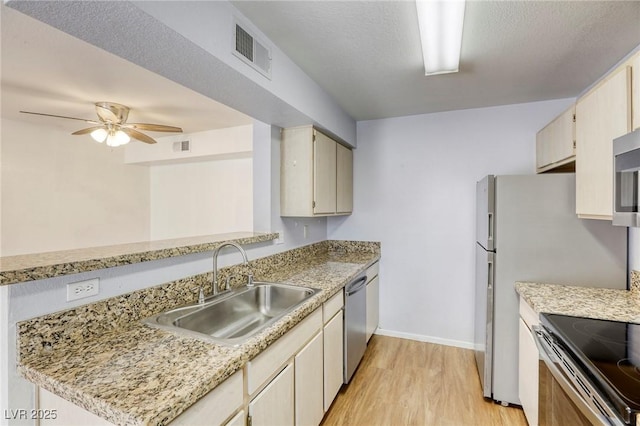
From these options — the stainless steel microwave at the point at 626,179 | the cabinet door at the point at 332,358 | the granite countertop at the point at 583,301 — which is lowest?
the cabinet door at the point at 332,358

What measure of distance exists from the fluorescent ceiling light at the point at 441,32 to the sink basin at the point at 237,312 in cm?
158

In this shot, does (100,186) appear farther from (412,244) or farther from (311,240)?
(412,244)

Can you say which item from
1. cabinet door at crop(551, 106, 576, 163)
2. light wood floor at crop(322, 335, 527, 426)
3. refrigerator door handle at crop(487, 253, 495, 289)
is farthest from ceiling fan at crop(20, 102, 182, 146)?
cabinet door at crop(551, 106, 576, 163)

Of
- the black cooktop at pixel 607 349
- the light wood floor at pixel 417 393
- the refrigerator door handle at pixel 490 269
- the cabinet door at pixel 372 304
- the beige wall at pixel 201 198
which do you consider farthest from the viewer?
the beige wall at pixel 201 198

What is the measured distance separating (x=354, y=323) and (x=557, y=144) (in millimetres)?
2050

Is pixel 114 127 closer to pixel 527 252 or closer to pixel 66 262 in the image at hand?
pixel 66 262

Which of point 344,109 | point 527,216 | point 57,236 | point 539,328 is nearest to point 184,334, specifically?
point 539,328

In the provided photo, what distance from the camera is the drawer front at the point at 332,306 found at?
1893mm

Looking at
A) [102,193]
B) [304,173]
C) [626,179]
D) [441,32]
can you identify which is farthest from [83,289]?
[102,193]

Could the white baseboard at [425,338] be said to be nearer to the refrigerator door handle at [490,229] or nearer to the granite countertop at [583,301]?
the granite countertop at [583,301]

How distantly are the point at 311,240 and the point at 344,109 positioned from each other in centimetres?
139

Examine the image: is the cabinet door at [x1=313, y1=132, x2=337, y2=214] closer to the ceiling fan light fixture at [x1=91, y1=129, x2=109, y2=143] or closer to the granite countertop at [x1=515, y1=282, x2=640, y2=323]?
the granite countertop at [x1=515, y1=282, x2=640, y2=323]

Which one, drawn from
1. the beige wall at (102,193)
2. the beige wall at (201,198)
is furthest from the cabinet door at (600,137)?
the beige wall at (201,198)

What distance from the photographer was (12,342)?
3.24 feet
